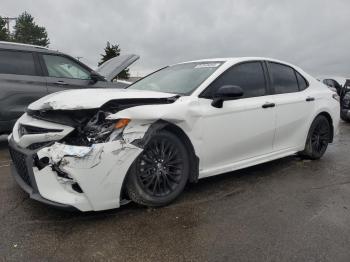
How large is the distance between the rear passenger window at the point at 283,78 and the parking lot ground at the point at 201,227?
4.31 ft

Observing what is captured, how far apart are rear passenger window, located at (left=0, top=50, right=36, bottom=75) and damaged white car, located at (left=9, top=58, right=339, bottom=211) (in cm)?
249

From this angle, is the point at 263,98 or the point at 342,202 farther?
the point at 263,98

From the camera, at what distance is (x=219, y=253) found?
8.97 feet

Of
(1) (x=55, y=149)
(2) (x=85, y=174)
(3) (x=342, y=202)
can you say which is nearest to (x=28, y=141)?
(1) (x=55, y=149)

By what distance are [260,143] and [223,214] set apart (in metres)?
1.32

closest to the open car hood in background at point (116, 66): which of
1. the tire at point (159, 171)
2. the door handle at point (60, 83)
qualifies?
the door handle at point (60, 83)

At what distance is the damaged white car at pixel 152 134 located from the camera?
9.82 ft

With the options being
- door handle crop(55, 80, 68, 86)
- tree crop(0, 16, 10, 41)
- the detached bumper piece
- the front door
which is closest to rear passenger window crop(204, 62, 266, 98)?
the front door

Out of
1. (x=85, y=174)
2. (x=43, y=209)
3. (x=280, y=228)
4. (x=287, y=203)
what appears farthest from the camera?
(x=287, y=203)

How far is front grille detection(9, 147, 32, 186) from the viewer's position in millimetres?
3172

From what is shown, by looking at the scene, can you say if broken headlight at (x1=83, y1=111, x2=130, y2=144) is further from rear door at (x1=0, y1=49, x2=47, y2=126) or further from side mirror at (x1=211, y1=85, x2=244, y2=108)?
rear door at (x1=0, y1=49, x2=47, y2=126)

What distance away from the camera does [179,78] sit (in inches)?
173

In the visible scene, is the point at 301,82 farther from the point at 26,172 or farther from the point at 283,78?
the point at 26,172

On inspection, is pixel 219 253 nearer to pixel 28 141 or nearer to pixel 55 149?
pixel 55 149
